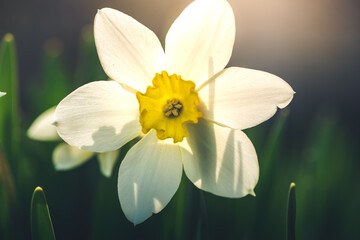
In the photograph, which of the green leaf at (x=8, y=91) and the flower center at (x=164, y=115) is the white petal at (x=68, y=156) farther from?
the flower center at (x=164, y=115)

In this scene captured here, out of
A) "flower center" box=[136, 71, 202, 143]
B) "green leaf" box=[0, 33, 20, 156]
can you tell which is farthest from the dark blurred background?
"flower center" box=[136, 71, 202, 143]

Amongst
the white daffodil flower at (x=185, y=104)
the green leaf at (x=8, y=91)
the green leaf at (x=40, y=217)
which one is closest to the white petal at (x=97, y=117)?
the white daffodil flower at (x=185, y=104)

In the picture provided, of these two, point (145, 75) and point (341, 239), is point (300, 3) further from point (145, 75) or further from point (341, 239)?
point (145, 75)

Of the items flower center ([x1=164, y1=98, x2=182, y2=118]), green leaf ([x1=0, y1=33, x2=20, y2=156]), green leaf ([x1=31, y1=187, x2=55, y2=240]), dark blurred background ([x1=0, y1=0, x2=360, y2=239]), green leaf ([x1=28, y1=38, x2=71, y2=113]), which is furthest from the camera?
dark blurred background ([x1=0, y1=0, x2=360, y2=239])

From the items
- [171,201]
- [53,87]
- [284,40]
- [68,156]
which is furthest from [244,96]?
[284,40]

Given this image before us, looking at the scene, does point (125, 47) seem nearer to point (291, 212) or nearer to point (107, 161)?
point (107, 161)

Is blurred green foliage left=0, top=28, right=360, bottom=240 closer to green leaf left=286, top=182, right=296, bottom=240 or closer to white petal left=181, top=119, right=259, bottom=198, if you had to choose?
white petal left=181, top=119, right=259, bottom=198
